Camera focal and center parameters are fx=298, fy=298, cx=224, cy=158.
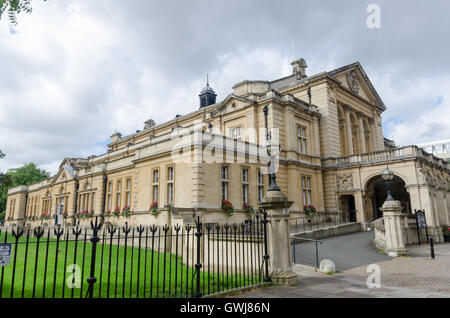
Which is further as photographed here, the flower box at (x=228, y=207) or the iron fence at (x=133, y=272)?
the flower box at (x=228, y=207)

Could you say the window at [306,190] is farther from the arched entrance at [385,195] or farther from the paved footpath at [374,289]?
the paved footpath at [374,289]

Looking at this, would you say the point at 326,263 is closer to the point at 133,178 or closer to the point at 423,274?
the point at 423,274

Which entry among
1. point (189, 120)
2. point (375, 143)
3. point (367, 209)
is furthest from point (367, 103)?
point (189, 120)

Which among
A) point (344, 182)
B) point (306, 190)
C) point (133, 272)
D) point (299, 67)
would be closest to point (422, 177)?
point (344, 182)

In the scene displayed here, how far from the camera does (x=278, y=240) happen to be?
8.67 metres

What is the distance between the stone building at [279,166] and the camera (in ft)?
61.0

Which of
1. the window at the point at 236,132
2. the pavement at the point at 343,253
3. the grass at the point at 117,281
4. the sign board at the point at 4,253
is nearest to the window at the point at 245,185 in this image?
the pavement at the point at 343,253

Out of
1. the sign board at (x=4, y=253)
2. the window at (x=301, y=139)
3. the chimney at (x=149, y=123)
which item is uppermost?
the chimney at (x=149, y=123)

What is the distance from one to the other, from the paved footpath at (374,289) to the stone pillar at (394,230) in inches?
101

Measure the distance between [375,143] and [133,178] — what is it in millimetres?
28302

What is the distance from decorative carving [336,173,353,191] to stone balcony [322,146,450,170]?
3.37 feet

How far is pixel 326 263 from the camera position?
10.6 metres
